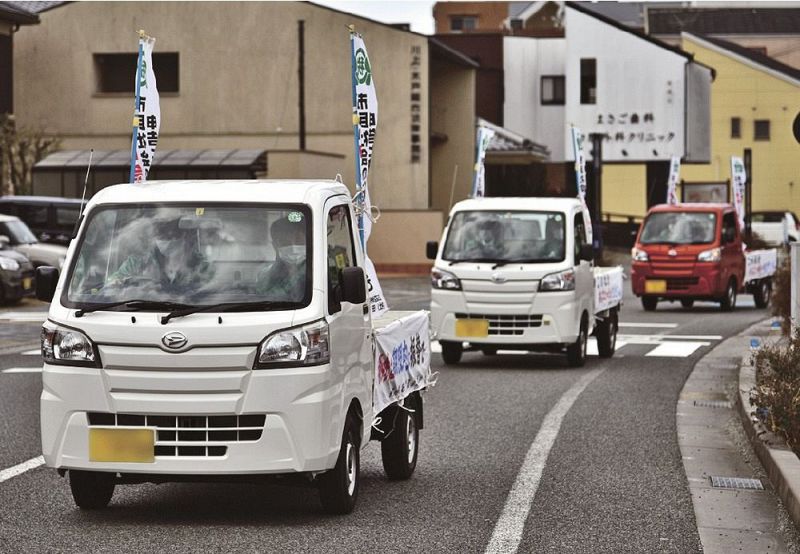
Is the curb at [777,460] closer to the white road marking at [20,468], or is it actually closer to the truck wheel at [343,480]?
the truck wheel at [343,480]

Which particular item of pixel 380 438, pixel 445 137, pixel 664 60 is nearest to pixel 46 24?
pixel 445 137

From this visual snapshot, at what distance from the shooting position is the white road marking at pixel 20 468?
29.5 feet

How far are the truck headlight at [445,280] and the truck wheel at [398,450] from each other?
7518mm

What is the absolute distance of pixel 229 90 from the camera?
4494cm

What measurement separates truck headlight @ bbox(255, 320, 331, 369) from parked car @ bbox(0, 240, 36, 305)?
20832 millimetres

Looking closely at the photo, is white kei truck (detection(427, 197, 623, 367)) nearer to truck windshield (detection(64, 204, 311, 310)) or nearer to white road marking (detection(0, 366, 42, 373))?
white road marking (detection(0, 366, 42, 373))

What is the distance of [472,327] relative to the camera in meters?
16.5

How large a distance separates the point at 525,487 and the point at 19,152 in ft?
122

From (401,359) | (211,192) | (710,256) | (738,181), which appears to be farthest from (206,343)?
(738,181)

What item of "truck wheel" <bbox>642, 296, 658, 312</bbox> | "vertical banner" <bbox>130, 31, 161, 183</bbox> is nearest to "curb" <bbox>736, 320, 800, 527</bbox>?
"vertical banner" <bbox>130, 31, 161, 183</bbox>

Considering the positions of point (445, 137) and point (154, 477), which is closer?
point (154, 477)

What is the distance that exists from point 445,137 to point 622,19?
37.9 meters

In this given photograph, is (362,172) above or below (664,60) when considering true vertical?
below

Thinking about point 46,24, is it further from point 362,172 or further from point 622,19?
point 622,19
